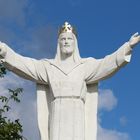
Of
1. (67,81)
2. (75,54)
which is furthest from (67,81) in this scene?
(75,54)

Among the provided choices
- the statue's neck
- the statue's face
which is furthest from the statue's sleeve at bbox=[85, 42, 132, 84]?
the statue's face

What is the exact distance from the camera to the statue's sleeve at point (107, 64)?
514 inches

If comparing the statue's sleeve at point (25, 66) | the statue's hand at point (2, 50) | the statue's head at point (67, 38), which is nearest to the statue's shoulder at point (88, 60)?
the statue's head at point (67, 38)

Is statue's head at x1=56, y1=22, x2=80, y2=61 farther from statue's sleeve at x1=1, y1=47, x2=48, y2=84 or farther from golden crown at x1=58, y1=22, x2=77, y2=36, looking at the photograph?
statue's sleeve at x1=1, y1=47, x2=48, y2=84

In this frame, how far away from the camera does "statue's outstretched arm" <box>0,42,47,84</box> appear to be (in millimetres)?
13312

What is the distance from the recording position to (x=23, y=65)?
1348 cm

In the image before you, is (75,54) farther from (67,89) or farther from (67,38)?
(67,89)

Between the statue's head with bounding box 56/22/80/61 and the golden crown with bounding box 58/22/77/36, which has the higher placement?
the golden crown with bounding box 58/22/77/36

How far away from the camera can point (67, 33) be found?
542 inches

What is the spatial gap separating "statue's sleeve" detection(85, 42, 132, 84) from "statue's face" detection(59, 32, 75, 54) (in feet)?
1.98

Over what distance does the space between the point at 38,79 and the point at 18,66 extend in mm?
638

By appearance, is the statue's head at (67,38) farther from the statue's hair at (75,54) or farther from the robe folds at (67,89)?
the robe folds at (67,89)

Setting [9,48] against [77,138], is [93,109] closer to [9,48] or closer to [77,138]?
[77,138]

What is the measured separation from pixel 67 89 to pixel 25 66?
1.28 m
